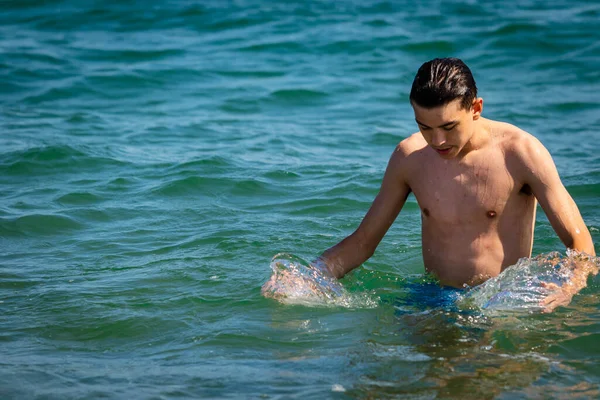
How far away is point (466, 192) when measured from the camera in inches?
177

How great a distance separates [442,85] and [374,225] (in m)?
1.02

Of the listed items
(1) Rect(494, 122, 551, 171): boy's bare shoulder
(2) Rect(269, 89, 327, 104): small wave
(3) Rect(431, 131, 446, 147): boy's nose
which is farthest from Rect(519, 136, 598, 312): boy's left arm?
(2) Rect(269, 89, 327, 104): small wave

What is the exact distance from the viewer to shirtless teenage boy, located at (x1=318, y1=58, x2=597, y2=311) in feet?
13.7

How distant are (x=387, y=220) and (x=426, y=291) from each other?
44cm

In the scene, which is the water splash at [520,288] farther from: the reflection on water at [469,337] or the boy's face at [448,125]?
the boy's face at [448,125]

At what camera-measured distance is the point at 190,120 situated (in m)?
10.7


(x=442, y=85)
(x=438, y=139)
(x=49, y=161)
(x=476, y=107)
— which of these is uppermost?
(x=442, y=85)

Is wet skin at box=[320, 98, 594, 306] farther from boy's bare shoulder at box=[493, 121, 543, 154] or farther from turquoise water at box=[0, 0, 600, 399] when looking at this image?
turquoise water at box=[0, 0, 600, 399]

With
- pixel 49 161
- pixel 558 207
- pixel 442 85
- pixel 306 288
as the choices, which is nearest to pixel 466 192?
pixel 558 207

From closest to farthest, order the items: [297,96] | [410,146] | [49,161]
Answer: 1. [410,146]
2. [49,161]
3. [297,96]

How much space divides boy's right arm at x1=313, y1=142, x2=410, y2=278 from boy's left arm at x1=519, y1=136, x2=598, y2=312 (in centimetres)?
71

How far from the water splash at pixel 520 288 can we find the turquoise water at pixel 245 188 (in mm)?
84

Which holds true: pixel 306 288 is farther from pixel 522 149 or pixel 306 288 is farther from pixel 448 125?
pixel 522 149

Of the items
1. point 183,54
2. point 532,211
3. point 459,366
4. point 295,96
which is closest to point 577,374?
point 459,366
